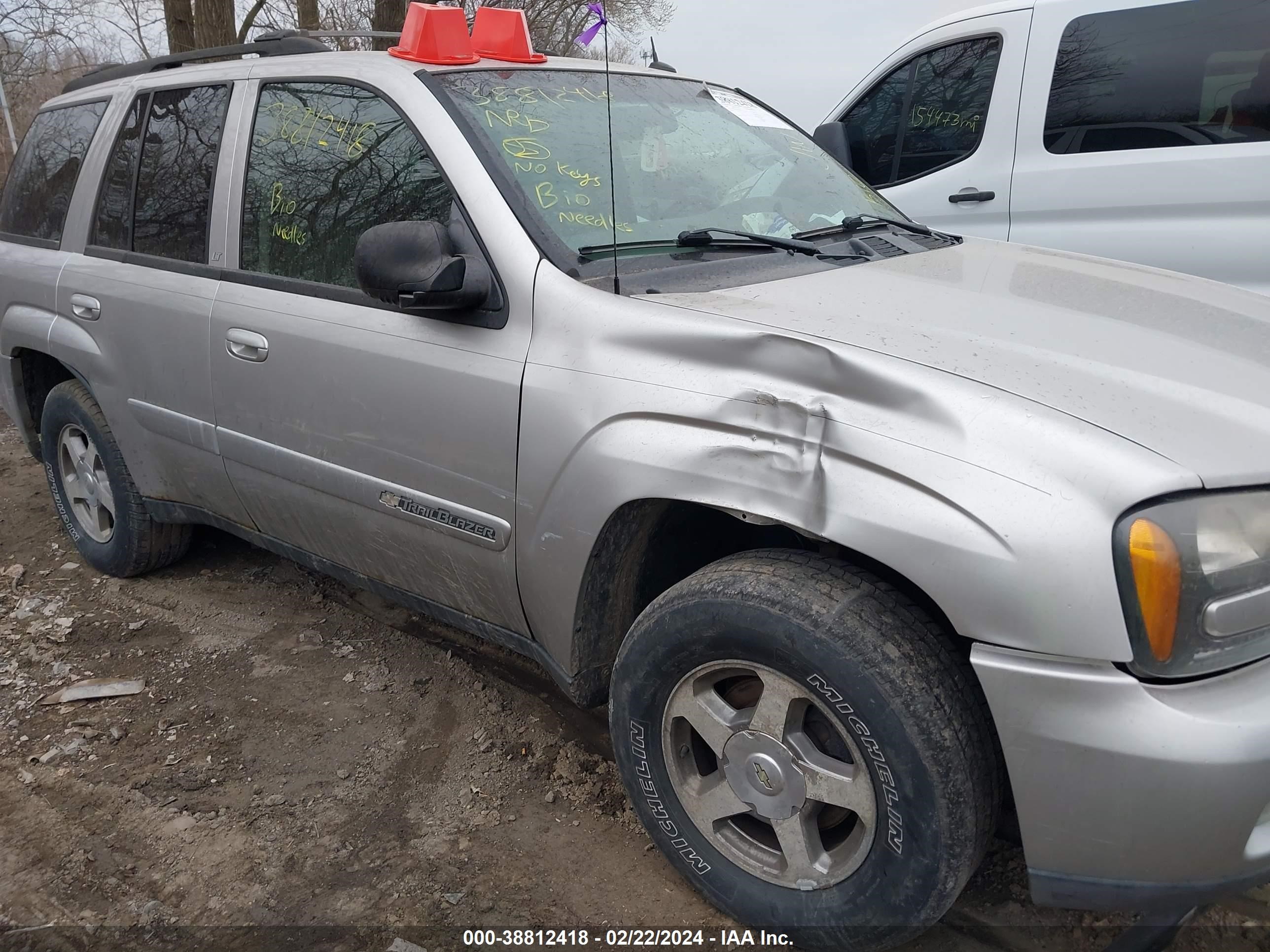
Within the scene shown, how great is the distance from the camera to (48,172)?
12.7ft

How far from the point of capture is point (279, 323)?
2742 millimetres

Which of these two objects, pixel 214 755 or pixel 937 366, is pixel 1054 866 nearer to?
pixel 937 366

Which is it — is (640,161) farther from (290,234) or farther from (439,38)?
(290,234)

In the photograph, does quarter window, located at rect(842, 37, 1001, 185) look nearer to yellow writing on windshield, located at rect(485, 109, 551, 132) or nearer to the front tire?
yellow writing on windshield, located at rect(485, 109, 551, 132)

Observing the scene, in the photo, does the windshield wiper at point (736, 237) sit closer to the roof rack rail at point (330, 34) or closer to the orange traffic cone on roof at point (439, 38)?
the orange traffic cone on roof at point (439, 38)

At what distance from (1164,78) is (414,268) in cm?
352

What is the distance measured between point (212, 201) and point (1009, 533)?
2599 millimetres

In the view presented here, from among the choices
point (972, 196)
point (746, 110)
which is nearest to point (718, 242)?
point (746, 110)

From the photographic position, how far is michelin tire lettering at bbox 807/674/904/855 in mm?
1729

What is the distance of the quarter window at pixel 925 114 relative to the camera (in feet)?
15.3

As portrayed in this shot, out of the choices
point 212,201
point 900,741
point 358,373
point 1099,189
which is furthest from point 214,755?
point 1099,189

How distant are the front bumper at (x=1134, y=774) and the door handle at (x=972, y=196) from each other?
11.4 feet

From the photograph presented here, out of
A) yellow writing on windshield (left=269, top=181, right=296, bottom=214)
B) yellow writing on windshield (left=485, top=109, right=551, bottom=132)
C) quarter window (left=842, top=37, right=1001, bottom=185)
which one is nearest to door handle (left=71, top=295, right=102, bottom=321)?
yellow writing on windshield (left=269, top=181, right=296, bottom=214)

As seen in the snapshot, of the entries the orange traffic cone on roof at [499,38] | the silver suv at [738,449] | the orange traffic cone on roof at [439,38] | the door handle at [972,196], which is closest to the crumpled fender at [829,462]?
the silver suv at [738,449]
